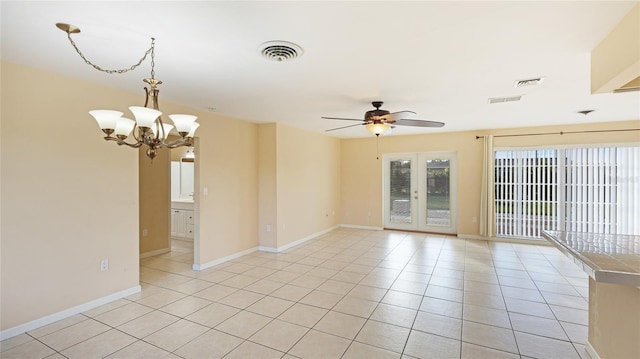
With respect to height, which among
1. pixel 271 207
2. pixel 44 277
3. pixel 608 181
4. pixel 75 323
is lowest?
pixel 75 323

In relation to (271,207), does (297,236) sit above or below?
below

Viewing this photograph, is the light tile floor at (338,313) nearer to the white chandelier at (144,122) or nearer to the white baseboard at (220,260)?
the white baseboard at (220,260)

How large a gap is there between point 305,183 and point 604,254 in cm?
509

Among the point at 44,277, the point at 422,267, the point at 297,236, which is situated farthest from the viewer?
the point at 297,236

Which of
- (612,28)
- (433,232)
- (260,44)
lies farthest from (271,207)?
(612,28)

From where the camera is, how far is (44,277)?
2.82 meters

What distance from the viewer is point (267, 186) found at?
557 centimetres

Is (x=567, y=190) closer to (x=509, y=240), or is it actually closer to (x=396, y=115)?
(x=509, y=240)

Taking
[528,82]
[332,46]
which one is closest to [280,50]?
[332,46]

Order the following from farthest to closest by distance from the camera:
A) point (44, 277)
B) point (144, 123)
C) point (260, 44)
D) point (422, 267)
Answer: point (422, 267) → point (44, 277) → point (260, 44) → point (144, 123)

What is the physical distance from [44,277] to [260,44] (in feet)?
10.1

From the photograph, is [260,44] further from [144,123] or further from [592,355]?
[592,355]

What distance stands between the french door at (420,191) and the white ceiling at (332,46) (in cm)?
331

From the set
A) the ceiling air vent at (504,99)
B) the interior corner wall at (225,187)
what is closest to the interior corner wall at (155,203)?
the interior corner wall at (225,187)
